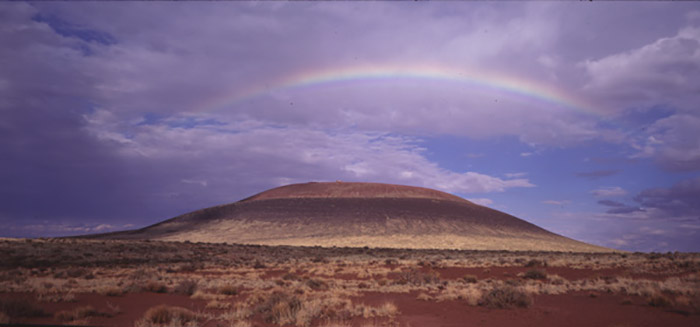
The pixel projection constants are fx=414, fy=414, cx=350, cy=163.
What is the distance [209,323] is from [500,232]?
96584mm

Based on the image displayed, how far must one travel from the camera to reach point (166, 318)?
475 inches

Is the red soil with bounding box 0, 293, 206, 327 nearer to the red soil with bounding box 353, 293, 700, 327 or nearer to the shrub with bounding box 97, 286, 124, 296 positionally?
the shrub with bounding box 97, 286, 124, 296

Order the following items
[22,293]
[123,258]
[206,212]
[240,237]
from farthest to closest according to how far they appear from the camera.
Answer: [206,212] → [240,237] → [123,258] → [22,293]

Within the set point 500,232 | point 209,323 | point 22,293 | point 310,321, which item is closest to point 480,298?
point 310,321

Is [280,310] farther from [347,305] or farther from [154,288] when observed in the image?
[154,288]

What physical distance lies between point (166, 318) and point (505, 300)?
11.5 meters

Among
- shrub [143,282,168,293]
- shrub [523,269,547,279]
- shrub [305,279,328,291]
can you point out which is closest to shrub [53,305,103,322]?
shrub [143,282,168,293]

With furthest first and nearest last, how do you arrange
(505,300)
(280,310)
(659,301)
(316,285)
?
(316,285) → (505,300) → (659,301) → (280,310)

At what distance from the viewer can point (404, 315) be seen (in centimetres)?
1405

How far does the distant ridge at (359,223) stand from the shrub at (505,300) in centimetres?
6680

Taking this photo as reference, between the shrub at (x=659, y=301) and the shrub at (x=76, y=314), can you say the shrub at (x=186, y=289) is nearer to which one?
the shrub at (x=76, y=314)

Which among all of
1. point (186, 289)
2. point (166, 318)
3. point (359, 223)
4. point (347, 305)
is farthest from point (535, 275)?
point (359, 223)

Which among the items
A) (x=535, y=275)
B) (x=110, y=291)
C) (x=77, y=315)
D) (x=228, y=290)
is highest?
(x=77, y=315)

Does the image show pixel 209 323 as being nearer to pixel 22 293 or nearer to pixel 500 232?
pixel 22 293
